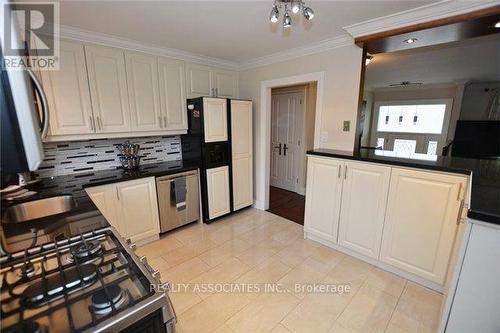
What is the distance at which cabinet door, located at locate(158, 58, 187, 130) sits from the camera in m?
2.80

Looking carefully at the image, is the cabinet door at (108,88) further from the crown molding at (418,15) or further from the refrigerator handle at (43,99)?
the crown molding at (418,15)

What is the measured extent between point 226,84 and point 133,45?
1.37 m

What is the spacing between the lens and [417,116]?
4215 mm

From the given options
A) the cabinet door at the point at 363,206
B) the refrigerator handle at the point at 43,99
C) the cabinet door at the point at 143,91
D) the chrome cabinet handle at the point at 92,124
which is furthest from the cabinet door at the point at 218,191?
the refrigerator handle at the point at 43,99

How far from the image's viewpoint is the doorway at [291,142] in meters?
3.96

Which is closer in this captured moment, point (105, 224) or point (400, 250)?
point (105, 224)

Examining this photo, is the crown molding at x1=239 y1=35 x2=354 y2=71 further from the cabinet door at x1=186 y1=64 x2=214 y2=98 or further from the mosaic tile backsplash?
the mosaic tile backsplash

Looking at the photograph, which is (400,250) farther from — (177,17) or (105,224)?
(177,17)

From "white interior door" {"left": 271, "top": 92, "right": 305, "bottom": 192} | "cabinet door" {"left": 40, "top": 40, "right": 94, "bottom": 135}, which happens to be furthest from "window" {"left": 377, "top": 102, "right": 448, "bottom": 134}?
"cabinet door" {"left": 40, "top": 40, "right": 94, "bottom": 135}

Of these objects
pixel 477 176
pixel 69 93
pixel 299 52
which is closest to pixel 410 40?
pixel 299 52

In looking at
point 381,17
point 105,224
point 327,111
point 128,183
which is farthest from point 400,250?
point 128,183

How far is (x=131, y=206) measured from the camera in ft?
8.07

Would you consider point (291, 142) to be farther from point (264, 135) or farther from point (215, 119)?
point (215, 119)

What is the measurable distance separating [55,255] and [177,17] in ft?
6.46
